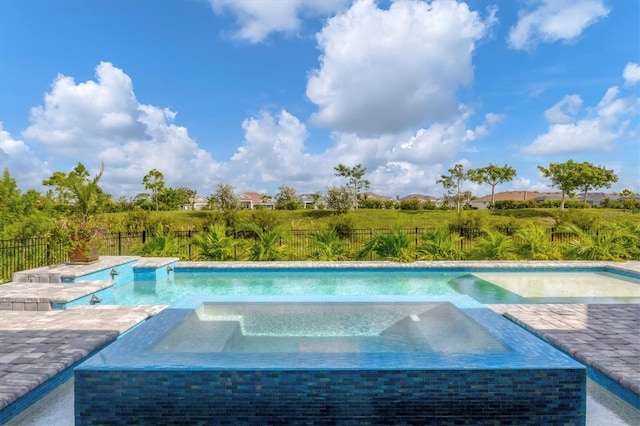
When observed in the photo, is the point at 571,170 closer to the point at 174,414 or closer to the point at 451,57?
the point at 451,57

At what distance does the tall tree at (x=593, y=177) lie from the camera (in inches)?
1453

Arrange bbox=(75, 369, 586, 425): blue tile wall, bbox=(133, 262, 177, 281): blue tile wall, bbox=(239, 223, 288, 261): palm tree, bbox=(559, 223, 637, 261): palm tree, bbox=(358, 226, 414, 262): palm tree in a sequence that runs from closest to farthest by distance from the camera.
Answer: bbox=(75, 369, 586, 425): blue tile wall → bbox=(133, 262, 177, 281): blue tile wall → bbox=(559, 223, 637, 261): palm tree → bbox=(358, 226, 414, 262): palm tree → bbox=(239, 223, 288, 261): palm tree

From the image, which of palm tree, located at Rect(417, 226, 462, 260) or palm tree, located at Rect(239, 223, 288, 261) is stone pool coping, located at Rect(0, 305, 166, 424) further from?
palm tree, located at Rect(417, 226, 462, 260)

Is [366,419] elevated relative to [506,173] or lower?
lower

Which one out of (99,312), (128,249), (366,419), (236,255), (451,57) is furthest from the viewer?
(128,249)

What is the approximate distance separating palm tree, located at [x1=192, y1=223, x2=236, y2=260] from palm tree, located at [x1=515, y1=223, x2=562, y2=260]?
845 centimetres

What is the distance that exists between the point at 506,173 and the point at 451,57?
34414 mm

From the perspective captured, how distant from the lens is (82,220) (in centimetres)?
953

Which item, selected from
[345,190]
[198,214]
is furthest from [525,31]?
[198,214]

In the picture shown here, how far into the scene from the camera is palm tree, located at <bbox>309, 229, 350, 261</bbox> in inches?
464

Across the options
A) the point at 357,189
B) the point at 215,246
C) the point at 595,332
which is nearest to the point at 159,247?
the point at 215,246

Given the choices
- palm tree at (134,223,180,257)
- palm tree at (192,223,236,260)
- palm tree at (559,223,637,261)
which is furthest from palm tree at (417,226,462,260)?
palm tree at (134,223,180,257)

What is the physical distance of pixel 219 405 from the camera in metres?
3.06

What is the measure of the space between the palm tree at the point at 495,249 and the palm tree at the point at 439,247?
517mm
